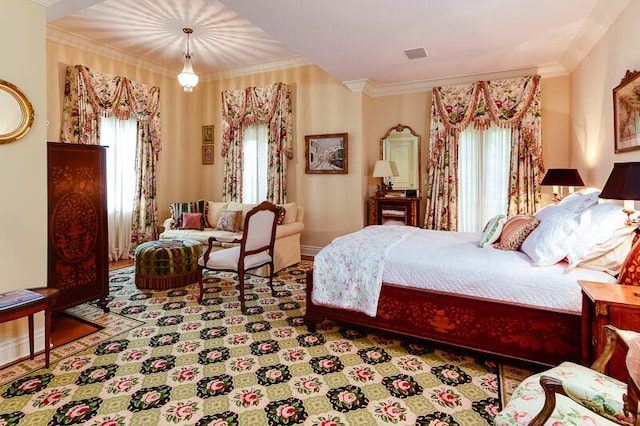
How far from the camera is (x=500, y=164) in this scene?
16.6ft

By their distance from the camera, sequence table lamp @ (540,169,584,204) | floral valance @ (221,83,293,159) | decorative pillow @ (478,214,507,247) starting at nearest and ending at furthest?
decorative pillow @ (478,214,507,247), table lamp @ (540,169,584,204), floral valance @ (221,83,293,159)

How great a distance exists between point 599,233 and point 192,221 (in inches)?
195

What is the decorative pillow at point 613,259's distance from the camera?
2.14 m

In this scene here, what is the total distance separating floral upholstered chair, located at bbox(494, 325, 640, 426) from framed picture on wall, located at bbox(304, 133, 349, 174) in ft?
14.5

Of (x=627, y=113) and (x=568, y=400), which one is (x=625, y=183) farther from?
(x=627, y=113)

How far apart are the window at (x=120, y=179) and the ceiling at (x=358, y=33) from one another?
1142 mm

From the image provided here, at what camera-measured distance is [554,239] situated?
2.33 metres

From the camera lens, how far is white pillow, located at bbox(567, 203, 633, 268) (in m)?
2.13

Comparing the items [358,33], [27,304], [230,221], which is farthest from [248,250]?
[358,33]

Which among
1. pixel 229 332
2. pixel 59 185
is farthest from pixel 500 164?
pixel 59 185

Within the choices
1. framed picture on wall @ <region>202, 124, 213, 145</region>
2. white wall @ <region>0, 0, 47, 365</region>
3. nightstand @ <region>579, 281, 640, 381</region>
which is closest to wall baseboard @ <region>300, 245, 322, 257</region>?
framed picture on wall @ <region>202, 124, 213, 145</region>

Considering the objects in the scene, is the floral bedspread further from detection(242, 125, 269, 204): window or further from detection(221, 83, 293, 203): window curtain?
detection(242, 125, 269, 204): window

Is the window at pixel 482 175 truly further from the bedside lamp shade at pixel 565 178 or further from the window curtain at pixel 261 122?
the window curtain at pixel 261 122

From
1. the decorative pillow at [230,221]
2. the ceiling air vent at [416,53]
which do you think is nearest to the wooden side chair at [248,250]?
the decorative pillow at [230,221]
